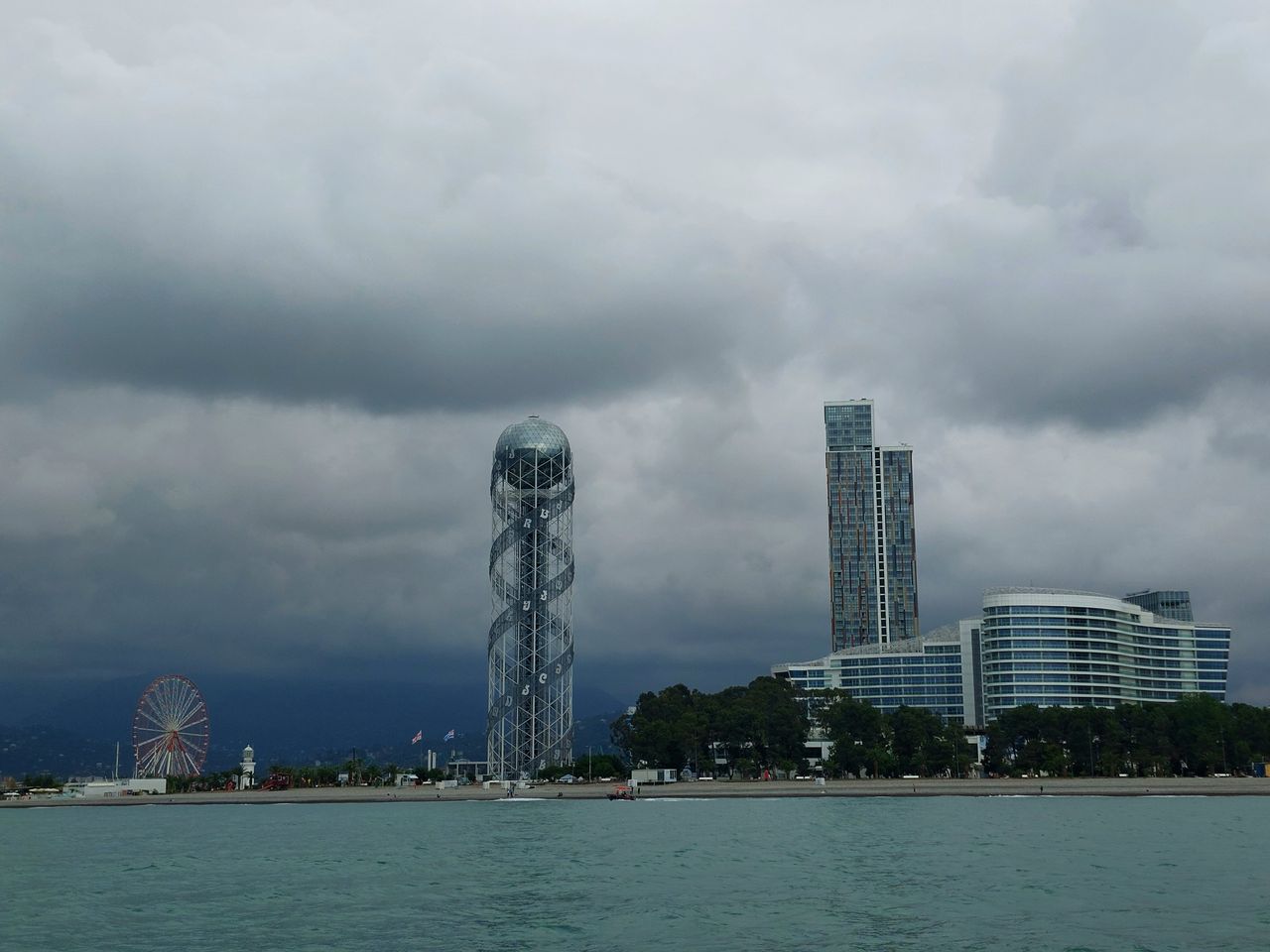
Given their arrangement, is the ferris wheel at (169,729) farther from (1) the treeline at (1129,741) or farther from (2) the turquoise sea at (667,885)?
(1) the treeline at (1129,741)

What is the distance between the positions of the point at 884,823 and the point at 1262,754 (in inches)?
3948

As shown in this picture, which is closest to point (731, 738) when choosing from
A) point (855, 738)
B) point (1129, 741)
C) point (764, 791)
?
point (855, 738)

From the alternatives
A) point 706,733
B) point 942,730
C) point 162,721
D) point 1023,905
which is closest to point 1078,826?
point 1023,905

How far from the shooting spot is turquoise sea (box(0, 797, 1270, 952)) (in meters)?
44.5

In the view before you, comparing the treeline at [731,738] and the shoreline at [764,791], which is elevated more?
the treeline at [731,738]

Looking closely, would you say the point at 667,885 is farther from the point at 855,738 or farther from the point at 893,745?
the point at 855,738

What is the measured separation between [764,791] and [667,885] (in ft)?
314

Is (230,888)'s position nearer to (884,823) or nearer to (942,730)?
(884,823)

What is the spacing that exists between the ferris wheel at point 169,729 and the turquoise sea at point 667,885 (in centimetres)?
8644

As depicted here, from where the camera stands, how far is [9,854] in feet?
282

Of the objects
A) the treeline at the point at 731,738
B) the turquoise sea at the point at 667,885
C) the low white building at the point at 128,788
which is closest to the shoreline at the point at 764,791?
the low white building at the point at 128,788

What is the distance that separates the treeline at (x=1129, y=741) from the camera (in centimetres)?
16762

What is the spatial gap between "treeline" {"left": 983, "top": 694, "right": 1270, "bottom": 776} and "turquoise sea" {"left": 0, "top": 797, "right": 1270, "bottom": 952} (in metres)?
61.4

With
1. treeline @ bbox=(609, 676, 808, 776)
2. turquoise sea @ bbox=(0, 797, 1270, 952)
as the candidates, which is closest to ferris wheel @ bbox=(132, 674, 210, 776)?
treeline @ bbox=(609, 676, 808, 776)
